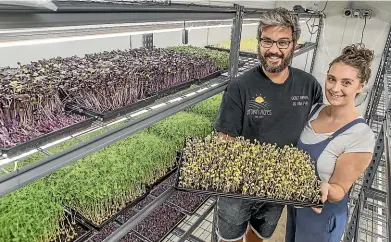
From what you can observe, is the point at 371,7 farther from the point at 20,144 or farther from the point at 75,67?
the point at 20,144

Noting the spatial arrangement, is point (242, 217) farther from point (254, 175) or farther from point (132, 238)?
point (132, 238)

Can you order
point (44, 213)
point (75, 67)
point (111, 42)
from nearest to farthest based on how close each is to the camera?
point (44, 213) → point (75, 67) → point (111, 42)

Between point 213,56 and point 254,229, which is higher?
point 213,56

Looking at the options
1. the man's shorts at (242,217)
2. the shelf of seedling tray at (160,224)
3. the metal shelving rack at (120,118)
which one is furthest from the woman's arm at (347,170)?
the shelf of seedling tray at (160,224)

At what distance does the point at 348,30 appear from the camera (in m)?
4.88

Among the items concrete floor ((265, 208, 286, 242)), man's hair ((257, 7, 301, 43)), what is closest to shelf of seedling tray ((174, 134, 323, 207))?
man's hair ((257, 7, 301, 43))

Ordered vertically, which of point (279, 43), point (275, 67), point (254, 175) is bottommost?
point (254, 175)

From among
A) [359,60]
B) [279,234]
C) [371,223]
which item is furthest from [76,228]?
[371,223]

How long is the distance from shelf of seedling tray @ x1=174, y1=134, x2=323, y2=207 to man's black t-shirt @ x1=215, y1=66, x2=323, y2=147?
0.45 ft

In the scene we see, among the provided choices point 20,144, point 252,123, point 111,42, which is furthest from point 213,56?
point 20,144

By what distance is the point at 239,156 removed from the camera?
4.93ft

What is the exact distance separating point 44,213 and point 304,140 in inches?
53.9

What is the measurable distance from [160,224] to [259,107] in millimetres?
1171

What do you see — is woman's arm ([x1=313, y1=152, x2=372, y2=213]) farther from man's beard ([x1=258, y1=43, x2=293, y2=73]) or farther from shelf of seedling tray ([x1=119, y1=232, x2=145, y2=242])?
shelf of seedling tray ([x1=119, y1=232, x2=145, y2=242])
